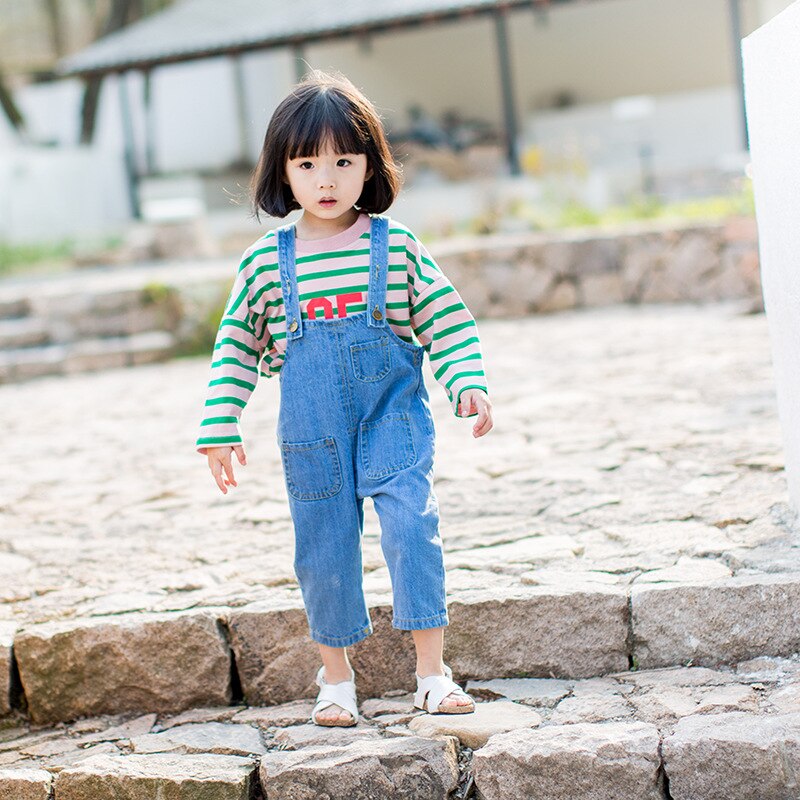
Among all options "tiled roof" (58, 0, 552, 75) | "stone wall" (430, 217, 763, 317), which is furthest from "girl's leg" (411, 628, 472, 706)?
"tiled roof" (58, 0, 552, 75)

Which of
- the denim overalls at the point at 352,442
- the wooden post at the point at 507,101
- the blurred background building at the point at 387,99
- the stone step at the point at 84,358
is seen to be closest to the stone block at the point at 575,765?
the denim overalls at the point at 352,442

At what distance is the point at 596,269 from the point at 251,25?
641cm

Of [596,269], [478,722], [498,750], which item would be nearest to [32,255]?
[596,269]

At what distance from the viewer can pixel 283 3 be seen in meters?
13.7

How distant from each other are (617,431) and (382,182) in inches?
80.9

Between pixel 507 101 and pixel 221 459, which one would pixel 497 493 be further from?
pixel 507 101

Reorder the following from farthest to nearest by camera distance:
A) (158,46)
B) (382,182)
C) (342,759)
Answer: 1. (158,46)
2. (382,182)
3. (342,759)

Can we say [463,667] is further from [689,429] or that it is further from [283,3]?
[283,3]

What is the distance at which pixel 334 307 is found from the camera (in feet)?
7.54

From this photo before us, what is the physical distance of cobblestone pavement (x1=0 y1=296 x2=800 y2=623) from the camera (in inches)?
109

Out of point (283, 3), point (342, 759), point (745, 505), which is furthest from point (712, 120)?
point (342, 759)


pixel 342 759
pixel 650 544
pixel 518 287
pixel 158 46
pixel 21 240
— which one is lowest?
pixel 342 759

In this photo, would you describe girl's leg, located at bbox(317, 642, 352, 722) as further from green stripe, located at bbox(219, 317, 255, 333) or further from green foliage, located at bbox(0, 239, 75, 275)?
green foliage, located at bbox(0, 239, 75, 275)

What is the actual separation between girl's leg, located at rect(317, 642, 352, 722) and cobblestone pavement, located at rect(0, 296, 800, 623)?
0.25m
